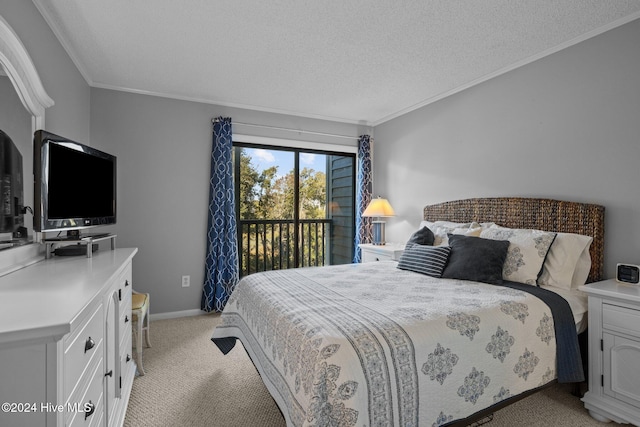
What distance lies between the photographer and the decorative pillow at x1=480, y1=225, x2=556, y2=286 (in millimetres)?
2285

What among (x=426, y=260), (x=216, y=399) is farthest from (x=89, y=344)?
(x=426, y=260)

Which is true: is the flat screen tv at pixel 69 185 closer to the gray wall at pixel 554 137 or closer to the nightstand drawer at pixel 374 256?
the nightstand drawer at pixel 374 256

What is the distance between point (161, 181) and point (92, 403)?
270 cm

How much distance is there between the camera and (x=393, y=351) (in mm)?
1392

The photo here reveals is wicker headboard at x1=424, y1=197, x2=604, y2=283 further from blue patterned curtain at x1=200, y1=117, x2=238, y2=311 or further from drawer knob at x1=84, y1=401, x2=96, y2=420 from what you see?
drawer knob at x1=84, y1=401, x2=96, y2=420

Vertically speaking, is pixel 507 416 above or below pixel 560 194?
below

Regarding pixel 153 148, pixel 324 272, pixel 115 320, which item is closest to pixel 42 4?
pixel 153 148

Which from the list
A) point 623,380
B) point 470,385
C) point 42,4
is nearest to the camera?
point 470,385

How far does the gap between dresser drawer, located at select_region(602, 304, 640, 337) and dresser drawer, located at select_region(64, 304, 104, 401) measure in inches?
103

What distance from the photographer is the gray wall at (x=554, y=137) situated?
2.22 metres

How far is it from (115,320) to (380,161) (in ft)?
12.3

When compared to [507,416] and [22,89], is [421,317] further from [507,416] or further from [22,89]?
[22,89]

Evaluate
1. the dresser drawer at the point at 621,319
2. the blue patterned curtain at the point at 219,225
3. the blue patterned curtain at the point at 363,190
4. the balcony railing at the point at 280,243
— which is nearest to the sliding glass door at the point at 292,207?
the balcony railing at the point at 280,243

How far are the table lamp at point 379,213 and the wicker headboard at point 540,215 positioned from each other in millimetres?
721
